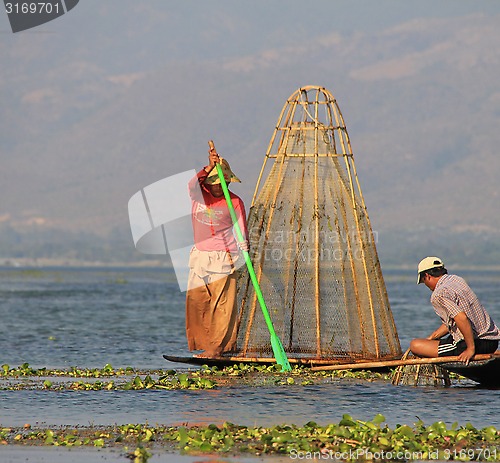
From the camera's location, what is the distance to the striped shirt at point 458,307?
1266 cm

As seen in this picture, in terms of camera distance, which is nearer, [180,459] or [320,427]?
[180,459]

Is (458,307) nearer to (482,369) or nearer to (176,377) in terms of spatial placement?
(482,369)

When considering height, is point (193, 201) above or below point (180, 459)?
above

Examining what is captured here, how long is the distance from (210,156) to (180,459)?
241 inches

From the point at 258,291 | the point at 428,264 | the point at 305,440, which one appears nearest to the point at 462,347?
the point at 428,264

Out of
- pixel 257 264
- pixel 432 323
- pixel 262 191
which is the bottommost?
pixel 432 323

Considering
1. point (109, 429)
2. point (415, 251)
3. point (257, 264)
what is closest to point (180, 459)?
point (109, 429)

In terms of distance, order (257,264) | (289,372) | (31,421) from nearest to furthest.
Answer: (31,421)
(289,372)
(257,264)

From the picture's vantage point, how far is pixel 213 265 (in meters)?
14.9

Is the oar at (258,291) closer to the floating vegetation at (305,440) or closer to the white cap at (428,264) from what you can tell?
the white cap at (428,264)

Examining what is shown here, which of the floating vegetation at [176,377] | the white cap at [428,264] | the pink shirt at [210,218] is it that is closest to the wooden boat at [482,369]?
the white cap at [428,264]

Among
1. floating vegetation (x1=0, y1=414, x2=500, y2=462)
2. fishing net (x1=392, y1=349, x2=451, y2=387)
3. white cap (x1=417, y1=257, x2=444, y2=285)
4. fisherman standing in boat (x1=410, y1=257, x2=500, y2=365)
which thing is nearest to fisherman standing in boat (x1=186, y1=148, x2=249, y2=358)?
fishing net (x1=392, y1=349, x2=451, y2=387)

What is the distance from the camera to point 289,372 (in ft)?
47.4

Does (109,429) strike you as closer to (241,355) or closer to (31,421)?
(31,421)
